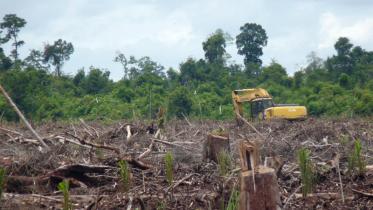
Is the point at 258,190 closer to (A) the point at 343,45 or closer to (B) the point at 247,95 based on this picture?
(B) the point at 247,95

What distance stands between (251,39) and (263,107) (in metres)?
25.6

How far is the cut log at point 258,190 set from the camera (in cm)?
484

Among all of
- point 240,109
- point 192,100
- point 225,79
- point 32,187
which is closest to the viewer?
point 32,187

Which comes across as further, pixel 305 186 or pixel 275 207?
pixel 305 186

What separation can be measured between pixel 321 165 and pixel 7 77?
27.1 metres

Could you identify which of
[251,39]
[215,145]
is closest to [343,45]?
[251,39]

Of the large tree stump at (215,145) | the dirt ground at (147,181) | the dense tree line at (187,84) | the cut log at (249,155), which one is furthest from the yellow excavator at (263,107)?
the cut log at (249,155)

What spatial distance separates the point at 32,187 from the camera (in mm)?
6699

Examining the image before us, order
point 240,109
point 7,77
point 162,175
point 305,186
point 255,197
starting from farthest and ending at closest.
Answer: point 7,77 < point 240,109 < point 162,175 < point 305,186 < point 255,197

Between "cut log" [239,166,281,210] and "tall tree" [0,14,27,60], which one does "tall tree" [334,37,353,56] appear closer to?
"tall tree" [0,14,27,60]

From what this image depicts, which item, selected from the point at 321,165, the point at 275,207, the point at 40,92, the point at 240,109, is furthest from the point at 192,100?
the point at 275,207

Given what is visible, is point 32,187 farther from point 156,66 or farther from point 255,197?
point 156,66

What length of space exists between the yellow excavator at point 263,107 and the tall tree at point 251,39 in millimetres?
24736

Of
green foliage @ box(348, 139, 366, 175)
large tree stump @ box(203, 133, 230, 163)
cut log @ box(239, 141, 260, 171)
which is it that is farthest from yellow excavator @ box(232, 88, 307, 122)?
cut log @ box(239, 141, 260, 171)
